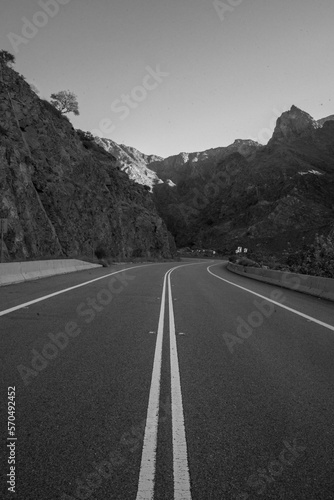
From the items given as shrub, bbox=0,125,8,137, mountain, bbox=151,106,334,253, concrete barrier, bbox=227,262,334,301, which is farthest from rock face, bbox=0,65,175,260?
mountain, bbox=151,106,334,253

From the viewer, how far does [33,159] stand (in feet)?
129

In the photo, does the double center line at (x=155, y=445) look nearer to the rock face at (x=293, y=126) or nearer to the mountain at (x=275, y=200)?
the mountain at (x=275, y=200)

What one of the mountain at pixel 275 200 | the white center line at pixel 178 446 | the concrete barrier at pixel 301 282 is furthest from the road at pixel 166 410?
the mountain at pixel 275 200

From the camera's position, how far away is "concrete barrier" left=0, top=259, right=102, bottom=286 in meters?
14.9

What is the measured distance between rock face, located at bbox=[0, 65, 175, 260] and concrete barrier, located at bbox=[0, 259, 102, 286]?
277 inches

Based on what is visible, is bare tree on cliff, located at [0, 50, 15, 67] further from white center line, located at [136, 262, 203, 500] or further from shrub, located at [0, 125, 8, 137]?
white center line, located at [136, 262, 203, 500]

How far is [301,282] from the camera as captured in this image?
16750 mm

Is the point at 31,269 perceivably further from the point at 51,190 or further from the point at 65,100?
the point at 65,100

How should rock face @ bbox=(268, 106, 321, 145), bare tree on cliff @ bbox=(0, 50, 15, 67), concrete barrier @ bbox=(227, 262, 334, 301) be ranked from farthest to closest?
rock face @ bbox=(268, 106, 321, 145) < bare tree on cliff @ bbox=(0, 50, 15, 67) < concrete barrier @ bbox=(227, 262, 334, 301)

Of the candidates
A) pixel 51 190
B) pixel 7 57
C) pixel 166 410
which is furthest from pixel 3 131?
pixel 166 410

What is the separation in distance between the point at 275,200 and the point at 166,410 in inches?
4621

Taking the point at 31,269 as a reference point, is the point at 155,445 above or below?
below

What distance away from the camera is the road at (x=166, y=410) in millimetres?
2504

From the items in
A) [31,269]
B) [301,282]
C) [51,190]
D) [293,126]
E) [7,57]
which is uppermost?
[293,126]
